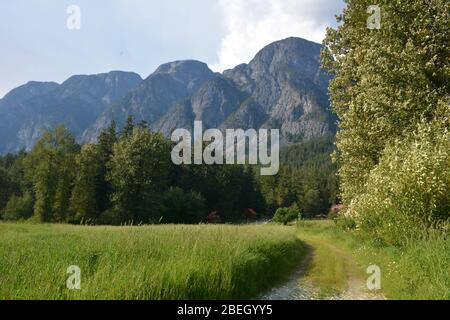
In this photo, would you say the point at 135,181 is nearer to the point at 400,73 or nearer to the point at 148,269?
the point at 400,73

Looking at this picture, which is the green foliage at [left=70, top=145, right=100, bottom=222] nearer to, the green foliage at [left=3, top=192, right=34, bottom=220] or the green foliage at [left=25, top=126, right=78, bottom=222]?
the green foliage at [left=25, top=126, right=78, bottom=222]

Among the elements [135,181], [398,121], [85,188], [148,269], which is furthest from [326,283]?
[85,188]

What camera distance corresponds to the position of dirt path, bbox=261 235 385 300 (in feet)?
42.3

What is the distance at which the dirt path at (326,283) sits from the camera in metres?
12.9

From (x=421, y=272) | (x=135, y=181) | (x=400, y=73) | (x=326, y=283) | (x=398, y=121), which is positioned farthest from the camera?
(x=135, y=181)

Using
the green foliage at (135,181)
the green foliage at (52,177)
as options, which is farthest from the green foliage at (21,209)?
the green foliage at (135,181)

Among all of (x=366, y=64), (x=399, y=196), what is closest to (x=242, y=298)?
(x=399, y=196)

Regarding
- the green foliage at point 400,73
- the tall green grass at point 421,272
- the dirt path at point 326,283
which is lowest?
the dirt path at point 326,283

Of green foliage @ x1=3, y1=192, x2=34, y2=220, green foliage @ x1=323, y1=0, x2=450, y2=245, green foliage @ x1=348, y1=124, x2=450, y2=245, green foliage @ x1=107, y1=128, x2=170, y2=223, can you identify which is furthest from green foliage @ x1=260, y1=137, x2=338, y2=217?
green foliage @ x1=348, y1=124, x2=450, y2=245

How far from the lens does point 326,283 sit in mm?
15531

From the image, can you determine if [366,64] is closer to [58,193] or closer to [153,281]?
[153,281]

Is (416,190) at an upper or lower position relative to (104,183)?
upper

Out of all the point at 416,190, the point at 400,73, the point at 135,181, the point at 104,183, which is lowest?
the point at 104,183

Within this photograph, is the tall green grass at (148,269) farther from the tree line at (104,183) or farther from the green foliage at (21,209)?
the green foliage at (21,209)
